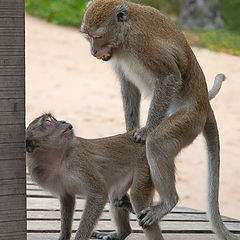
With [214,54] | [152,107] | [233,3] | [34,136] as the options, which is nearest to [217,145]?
[152,107]

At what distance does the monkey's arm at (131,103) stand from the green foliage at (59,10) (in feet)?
58.9

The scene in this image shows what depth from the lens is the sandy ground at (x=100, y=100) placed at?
11.4 metres

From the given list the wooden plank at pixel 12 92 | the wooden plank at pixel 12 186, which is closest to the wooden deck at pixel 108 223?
the wooden plank at pixel 12 186

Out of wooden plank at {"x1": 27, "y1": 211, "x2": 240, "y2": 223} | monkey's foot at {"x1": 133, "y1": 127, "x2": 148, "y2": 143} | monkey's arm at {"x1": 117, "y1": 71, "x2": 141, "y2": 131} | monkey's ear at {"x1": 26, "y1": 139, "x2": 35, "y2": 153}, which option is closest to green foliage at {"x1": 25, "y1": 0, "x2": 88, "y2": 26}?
wooden plank at {"x1": 27, "y1": 211, "x2": 240, "y2": 223}

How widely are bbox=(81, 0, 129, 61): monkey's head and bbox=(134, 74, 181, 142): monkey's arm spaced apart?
438 millimetres

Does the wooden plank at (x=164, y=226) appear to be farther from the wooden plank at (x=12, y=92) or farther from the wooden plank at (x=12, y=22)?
the wooden plank at (x=12, y=22)

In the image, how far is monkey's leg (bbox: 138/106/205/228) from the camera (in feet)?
16.1

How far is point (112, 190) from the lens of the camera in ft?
17.1

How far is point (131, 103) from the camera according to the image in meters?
5.93

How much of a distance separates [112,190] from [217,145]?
3.04ft

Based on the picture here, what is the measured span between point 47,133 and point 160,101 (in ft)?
3.04

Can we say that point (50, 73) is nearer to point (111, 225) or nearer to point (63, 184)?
point (111, 225)

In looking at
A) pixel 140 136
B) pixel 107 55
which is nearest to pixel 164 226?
pixel 140 136

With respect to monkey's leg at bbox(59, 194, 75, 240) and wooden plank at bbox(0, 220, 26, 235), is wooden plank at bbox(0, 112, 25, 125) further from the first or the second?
monkey's leg at bbox(59, 194, 75, 240)
